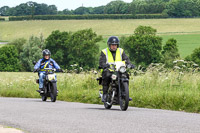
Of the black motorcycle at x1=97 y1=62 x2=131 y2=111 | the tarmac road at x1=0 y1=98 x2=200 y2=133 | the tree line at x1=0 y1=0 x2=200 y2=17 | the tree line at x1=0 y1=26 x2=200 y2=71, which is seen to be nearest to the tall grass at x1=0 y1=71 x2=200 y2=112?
the black motorcycle at x1=97 y1=62 x2=131 y2=111

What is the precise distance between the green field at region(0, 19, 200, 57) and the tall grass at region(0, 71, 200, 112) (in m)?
98.9

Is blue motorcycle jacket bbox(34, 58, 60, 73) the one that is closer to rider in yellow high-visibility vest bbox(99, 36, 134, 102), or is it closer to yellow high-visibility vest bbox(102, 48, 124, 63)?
rider in yellow high-visibility vest bbox(99, 36, 134, 102)

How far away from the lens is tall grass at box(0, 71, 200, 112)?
11.0 metres

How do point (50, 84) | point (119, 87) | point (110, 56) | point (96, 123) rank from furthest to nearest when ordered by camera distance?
point (50, 84) < point (110, 56) < point (119, 87) < point (96, 123)

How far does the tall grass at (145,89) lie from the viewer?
11.0m

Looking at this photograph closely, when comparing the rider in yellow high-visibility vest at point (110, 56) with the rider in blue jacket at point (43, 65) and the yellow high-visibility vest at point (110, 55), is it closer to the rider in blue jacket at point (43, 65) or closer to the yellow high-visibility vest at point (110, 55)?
the yellow high-visibility vest at point (110, 55)

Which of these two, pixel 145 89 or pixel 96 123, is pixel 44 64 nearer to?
pixel 145 89

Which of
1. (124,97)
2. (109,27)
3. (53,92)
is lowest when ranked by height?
(109,27)

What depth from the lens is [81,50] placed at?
331 feet

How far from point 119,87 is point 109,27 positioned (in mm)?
122056

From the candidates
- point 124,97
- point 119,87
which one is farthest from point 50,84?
point 124,97

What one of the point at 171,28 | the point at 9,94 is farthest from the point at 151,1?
the point at 9,94

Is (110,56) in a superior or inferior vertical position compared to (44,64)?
superior

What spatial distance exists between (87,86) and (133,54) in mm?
84631
